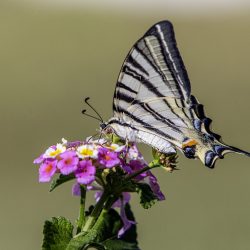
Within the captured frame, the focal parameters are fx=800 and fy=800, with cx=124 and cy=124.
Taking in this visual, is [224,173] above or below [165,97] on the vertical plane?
below

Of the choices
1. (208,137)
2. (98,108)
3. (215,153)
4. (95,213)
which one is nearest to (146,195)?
(95,213)

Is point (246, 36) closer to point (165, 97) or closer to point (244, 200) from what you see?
point (244, 200)

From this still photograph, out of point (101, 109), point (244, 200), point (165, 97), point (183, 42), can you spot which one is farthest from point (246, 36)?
point (165, 97)

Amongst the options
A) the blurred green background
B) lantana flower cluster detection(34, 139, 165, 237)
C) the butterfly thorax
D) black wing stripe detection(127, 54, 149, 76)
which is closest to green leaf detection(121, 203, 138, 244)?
lantana flower cluster detection(34, 139, 165, 237)

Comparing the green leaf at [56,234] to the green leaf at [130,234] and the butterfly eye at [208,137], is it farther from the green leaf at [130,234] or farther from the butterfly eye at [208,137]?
the butterfly eye at [208,137]

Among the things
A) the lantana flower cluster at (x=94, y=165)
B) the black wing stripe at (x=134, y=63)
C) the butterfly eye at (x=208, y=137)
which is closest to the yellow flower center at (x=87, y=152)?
the lantana flower cluster at (x=94, y=165)

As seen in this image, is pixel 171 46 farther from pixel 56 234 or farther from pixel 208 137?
pixel 56 234
